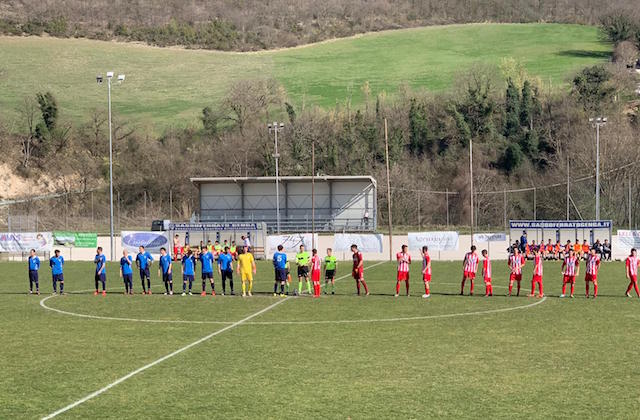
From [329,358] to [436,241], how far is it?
4063 cm

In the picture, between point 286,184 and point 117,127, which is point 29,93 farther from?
point 286,184

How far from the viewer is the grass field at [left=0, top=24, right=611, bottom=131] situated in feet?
423

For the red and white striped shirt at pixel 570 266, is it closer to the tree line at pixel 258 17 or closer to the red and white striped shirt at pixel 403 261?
the red and white striped shirt at pixel 403 261

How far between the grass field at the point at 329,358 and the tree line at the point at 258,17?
13910 centimetres

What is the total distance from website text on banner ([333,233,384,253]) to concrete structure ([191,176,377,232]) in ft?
83.4

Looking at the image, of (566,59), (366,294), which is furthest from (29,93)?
(366,294)

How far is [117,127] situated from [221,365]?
10400cm

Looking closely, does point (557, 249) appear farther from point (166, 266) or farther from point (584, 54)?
point (584, 54)

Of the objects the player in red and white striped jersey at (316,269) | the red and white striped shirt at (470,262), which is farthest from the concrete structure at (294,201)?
the red and white striped shirt at (470,262)

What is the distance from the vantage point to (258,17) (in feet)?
580

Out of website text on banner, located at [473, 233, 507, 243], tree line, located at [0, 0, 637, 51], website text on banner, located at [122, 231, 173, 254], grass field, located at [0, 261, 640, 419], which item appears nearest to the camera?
grass field, located at [0, 261, 640, 419]

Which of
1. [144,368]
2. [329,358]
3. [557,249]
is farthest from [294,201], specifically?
[144,368]

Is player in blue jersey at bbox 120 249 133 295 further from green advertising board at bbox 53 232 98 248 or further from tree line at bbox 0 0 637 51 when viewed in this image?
tree line at bbox 0 0 637 51

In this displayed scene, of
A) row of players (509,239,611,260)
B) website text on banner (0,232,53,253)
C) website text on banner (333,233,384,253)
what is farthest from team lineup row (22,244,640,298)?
website text on banner (0,232,53,253)
